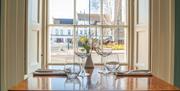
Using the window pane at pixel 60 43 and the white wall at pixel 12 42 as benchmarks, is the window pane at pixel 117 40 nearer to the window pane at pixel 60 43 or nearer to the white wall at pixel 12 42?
the window pane at pixel 60 43

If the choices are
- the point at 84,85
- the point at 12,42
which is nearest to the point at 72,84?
the point at 84,85

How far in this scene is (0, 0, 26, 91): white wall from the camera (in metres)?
3.00

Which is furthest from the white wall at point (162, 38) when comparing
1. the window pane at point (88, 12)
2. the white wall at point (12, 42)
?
the white wall at point (12, 42)

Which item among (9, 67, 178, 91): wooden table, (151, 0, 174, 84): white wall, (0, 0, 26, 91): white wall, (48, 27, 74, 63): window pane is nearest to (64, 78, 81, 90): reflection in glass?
(9, 67, 178, 91): wooden table

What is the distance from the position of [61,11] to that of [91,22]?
49 cm

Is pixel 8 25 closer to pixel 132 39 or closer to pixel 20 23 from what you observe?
pixel 20 23

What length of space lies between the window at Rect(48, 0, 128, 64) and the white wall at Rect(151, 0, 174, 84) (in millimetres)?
1200

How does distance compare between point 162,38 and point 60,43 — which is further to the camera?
point 60,43

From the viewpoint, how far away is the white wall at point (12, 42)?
3.00m

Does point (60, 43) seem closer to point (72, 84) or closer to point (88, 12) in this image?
point (88, 12)

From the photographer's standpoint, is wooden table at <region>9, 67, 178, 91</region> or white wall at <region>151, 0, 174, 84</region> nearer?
wooden table at <region>9, 67, 178, 91</region>

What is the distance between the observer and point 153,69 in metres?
3.40

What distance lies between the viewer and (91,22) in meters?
4.58

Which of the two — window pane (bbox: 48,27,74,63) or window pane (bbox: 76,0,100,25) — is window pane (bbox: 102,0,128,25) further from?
window pane (bbox: 48,27,74,63)
